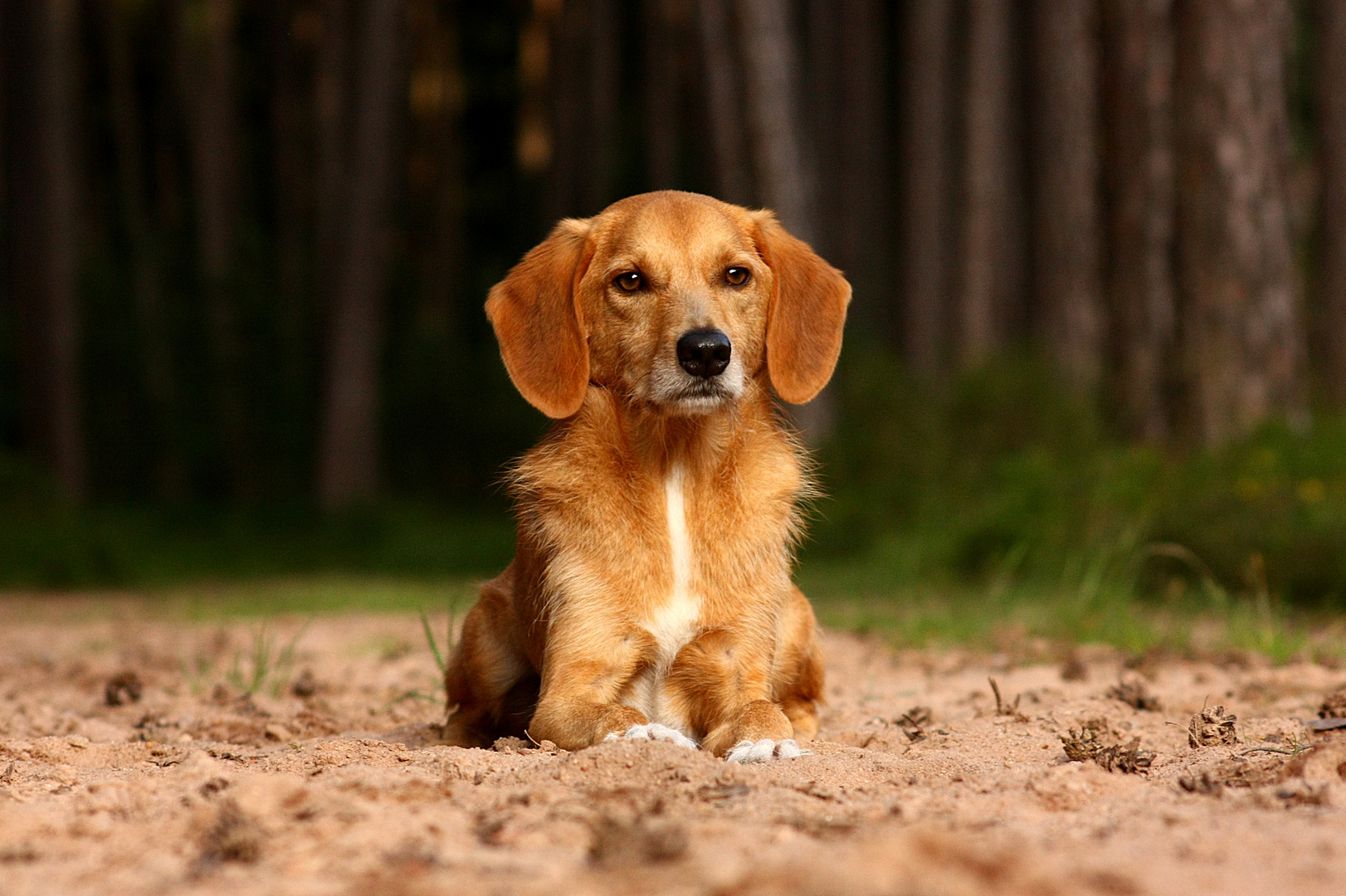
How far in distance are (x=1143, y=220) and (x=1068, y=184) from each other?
2.65 metres

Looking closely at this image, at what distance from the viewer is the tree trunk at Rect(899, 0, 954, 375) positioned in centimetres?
1911

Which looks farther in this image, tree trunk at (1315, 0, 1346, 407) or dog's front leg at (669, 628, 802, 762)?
tree trunk at (1315, 0, 1346, 407)

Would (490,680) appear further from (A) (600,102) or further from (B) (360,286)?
(A) (600,102)

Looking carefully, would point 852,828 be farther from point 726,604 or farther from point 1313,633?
point 1313,633

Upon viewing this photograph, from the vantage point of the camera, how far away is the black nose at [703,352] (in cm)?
420

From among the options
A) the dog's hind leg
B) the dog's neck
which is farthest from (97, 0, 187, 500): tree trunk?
the dog's neck

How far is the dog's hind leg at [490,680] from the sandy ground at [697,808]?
21 centimetres

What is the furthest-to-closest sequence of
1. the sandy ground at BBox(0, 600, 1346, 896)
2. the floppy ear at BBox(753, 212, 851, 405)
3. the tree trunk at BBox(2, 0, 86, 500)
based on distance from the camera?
the tree trunk at BBox(2, 0, 86, 500), the floppy ear at BBox(753, 212, 851, 405), the sandy ground at BBox(0, 600, 1346, 896)

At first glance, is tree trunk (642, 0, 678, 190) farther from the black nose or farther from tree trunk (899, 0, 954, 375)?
the black nose

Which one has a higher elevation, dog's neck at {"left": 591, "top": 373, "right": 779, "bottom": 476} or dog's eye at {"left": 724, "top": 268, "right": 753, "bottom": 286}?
dog's eye at {"left": 724, "top": 268, "right": 753, "bottom": 286}

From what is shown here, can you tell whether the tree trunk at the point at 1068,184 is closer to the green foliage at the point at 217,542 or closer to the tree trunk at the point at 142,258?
the green foliage at the point at 217,542

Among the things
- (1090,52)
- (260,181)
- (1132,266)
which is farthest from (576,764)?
(260,181)

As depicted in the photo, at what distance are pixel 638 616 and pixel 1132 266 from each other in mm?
9628

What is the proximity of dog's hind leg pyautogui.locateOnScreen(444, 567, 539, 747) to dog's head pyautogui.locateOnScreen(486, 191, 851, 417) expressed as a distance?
0.89 meters
